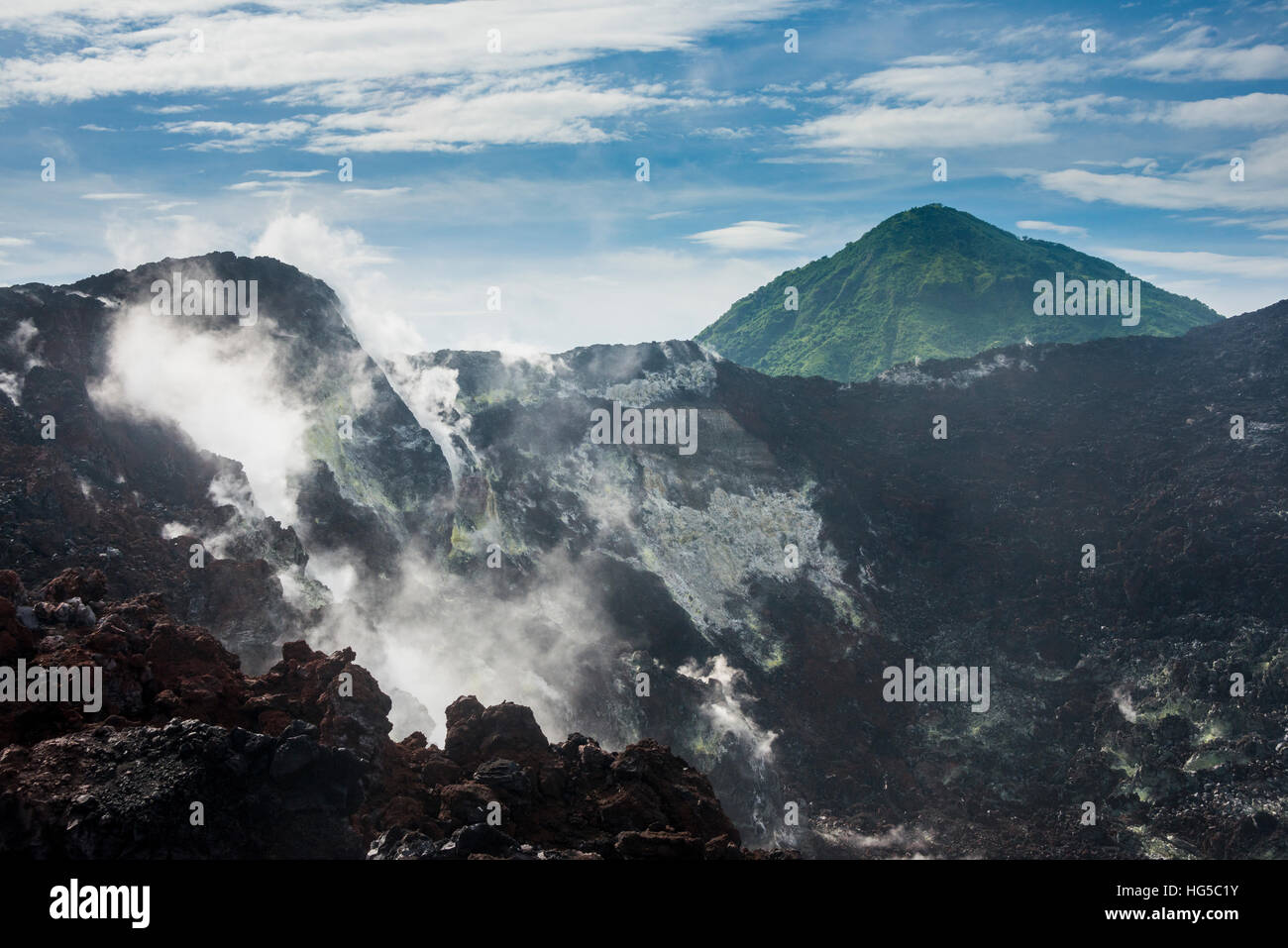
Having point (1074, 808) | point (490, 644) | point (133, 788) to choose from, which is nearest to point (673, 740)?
point (490, 644)

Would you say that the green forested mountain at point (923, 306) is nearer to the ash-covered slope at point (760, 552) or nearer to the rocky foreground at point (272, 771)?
the ash-covered slope at point (760, 552)

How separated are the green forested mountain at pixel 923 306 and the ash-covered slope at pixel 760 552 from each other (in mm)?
71717

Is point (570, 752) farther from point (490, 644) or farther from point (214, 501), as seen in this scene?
point (214, 501)

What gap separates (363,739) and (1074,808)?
4211cm

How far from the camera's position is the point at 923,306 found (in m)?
163

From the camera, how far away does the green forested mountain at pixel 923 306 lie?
15550cm

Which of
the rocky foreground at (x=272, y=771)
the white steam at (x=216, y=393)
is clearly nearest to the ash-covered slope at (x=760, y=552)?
the white steam at (x=216, y=393)

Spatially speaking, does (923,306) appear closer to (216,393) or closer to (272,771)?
(216,393)

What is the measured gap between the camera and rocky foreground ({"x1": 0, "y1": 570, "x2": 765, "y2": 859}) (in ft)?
77.4

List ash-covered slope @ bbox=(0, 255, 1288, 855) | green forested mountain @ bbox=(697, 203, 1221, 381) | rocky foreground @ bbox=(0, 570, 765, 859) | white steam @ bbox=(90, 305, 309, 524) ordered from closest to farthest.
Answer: rocky foreground @ bbox=(0, 570, 765, 859), ash-covered slope @ bbox=(0, 255, 1288, 855), white steam @ bbox=(90, 305, 309, 524), green forested mountain @ bbox=(697, 203, 1221, 381)

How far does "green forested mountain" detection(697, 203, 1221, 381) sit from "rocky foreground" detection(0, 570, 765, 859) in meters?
125

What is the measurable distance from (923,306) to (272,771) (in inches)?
6178

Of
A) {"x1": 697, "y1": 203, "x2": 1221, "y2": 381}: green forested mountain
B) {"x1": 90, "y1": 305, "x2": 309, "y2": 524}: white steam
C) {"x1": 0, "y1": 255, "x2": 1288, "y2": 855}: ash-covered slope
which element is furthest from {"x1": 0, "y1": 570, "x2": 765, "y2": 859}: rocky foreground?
{"x1": 697, "y1": 203, "x2": 1221, "y2": 381}: green forested mountain

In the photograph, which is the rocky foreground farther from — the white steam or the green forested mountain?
the green forested mountain
